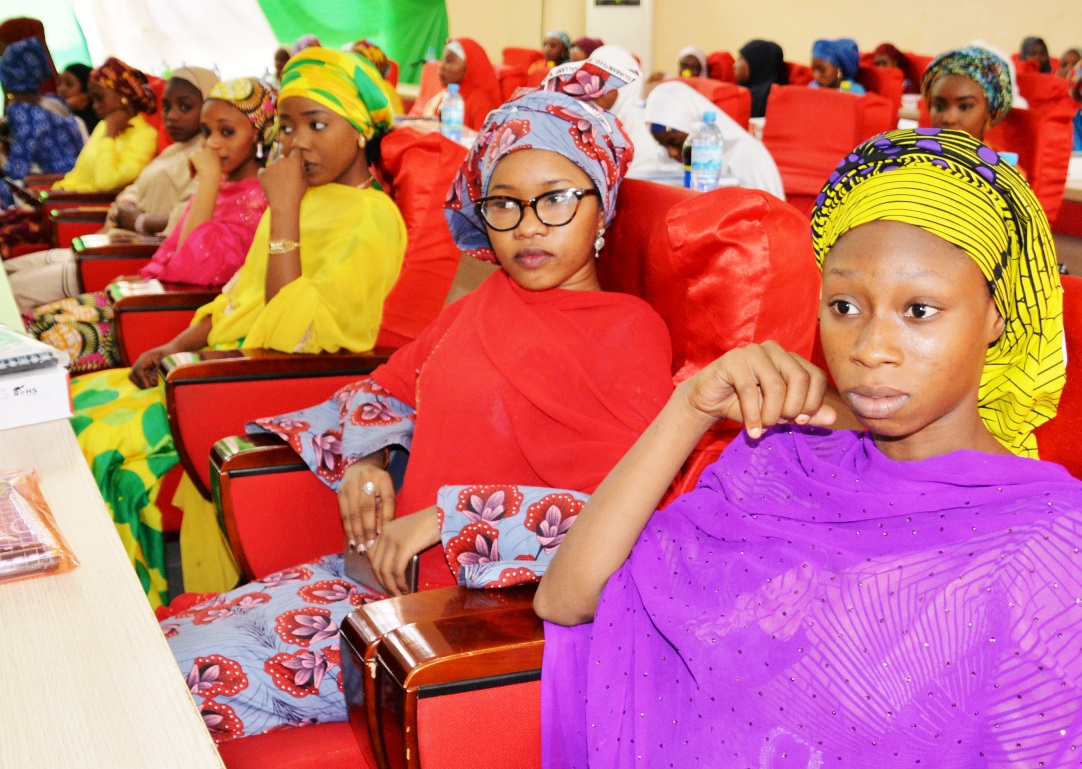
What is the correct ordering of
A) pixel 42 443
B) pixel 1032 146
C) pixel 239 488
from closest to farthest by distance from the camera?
pixel 42 443
pixel 239 488
pixel 1032 146

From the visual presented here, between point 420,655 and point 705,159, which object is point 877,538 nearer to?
point 420,655

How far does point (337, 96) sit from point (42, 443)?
1.15 metres

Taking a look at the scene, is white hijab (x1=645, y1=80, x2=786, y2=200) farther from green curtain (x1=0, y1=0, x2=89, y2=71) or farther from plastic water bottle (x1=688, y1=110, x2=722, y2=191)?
green curtain (x1=0, y1=0, x2=89, y2=71)

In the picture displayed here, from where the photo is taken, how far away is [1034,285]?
877 millimetres

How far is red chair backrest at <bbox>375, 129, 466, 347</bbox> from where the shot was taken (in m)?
2.18

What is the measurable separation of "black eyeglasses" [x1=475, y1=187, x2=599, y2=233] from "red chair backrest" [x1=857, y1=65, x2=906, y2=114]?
181 inches

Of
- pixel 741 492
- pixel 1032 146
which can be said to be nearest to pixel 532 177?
pixel 741 492

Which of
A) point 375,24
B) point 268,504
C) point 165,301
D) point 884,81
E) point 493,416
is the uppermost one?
point 375,24

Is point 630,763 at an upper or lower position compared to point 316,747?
upper

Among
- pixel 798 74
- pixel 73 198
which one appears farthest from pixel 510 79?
pixel 73 198

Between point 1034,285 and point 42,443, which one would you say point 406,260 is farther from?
point 1034,285

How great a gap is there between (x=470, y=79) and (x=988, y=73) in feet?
12.2

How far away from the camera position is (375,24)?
941 centimetres

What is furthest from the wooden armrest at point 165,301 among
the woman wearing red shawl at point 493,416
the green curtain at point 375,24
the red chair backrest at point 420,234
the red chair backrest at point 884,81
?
the green curtain at point 375,24
